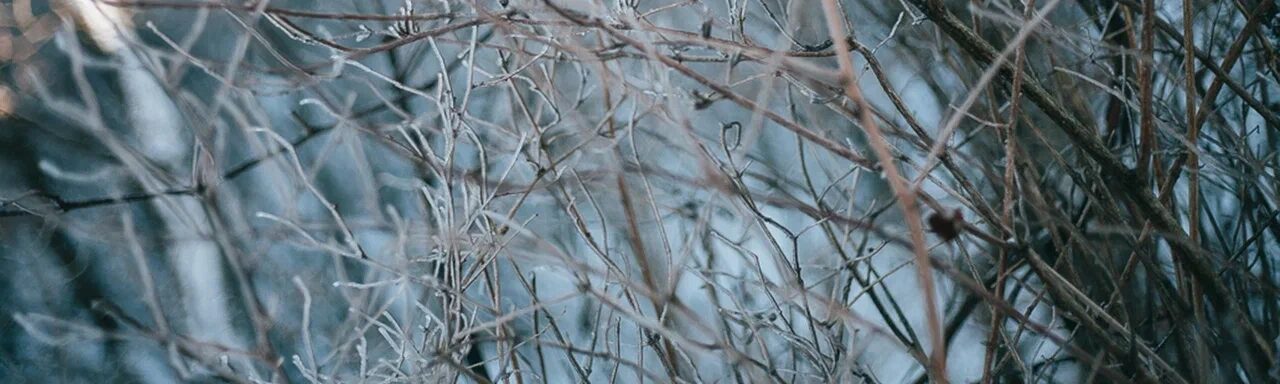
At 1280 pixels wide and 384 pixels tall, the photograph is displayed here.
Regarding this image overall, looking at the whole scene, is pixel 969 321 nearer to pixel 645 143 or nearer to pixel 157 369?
pixel 645 143

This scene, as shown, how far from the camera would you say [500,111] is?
1838 millimetres

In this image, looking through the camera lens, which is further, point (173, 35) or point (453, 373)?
point (173, 35)

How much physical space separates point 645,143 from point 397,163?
1.48ft

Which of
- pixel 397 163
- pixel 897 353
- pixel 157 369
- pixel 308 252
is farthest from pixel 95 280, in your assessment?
pixel 897 353

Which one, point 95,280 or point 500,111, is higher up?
point 500,111

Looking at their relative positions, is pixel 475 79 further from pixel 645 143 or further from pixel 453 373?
pixel 453 373

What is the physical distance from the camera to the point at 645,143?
179cm

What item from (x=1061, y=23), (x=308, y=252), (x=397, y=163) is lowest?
(x=308, y=252)

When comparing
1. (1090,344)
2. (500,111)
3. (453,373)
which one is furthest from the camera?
(500,111)

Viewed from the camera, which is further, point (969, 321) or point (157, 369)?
point (157, 369)

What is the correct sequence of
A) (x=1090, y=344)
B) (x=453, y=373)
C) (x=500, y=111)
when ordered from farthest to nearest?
(x=500, y=111) < (x=1090, y=344) < (x=453, y=373)

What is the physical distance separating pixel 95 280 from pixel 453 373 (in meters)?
0.96

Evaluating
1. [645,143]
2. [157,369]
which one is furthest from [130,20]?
[645,143]

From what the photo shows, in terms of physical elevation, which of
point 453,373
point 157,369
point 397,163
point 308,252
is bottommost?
point 157,369
